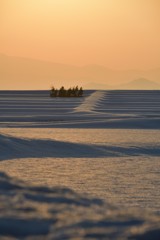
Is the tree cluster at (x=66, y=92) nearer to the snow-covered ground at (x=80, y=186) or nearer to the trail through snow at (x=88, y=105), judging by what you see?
the trail through snow at (x=88, y=105)

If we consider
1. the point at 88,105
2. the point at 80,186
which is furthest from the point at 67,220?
the point at 88,105

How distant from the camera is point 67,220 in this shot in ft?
9.09

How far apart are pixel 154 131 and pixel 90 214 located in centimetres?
699

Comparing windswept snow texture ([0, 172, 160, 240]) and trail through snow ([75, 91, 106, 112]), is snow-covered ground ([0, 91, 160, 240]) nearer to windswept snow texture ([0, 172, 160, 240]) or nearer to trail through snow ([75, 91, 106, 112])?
windswept snow texture ([0, 172, 160, 240])

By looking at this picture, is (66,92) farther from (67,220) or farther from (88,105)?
(67,220)

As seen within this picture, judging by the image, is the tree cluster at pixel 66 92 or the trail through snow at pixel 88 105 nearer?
the trail through snow at pixel 88 105

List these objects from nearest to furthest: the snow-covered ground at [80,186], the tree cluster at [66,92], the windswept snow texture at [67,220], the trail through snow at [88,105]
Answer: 1. the windswept snow texture at [67,220]
2. the snow-covered ground at [80,186]
3. the trail through snow at [88,105]
4. the tree cluster at [66,92]

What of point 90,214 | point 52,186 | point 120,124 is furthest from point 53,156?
point 120,124

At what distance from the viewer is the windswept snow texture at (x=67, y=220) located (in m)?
2.58

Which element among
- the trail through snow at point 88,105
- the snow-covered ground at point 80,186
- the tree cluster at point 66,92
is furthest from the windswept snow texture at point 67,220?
the tree cluster at point 66,92

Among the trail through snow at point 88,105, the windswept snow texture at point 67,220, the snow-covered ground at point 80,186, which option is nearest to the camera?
the windswept snow texture at point 67,220

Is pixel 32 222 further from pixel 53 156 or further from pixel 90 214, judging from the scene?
pixel 53 156

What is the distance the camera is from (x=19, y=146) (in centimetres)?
682

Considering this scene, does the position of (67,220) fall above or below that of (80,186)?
above
